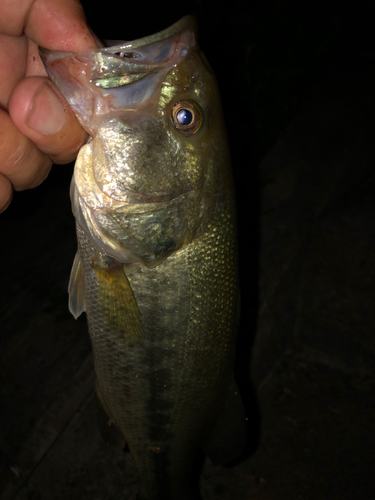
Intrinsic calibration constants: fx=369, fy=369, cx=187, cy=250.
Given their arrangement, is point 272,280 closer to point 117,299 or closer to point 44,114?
point 117,299

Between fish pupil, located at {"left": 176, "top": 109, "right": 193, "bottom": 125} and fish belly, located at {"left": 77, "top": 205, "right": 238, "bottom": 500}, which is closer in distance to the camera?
fish pupil, located at {"left": 176, "top": 109, "right": 193, "bottom": 125}

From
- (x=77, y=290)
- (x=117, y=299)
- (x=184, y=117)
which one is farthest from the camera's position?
(x=77, y=290)

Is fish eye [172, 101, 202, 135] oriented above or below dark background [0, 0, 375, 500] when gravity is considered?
above

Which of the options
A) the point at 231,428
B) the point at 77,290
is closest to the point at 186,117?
the point at 77,290

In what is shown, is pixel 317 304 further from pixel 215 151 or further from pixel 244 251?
pixel 215 151

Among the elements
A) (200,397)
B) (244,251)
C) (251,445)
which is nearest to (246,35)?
(244,251)

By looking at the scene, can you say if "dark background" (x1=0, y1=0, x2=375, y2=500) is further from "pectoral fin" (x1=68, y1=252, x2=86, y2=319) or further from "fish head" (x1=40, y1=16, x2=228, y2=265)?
"fish head" (x1=40, y1=16, x2=228, y2=265)

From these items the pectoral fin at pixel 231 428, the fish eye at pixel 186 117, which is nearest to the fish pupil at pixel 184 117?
the fish eye at pixel 186 117

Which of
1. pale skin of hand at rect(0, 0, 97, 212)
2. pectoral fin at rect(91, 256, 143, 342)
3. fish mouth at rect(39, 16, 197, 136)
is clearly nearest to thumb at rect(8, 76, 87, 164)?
pale skin of hand at rect(0, 0, 97, 212)
